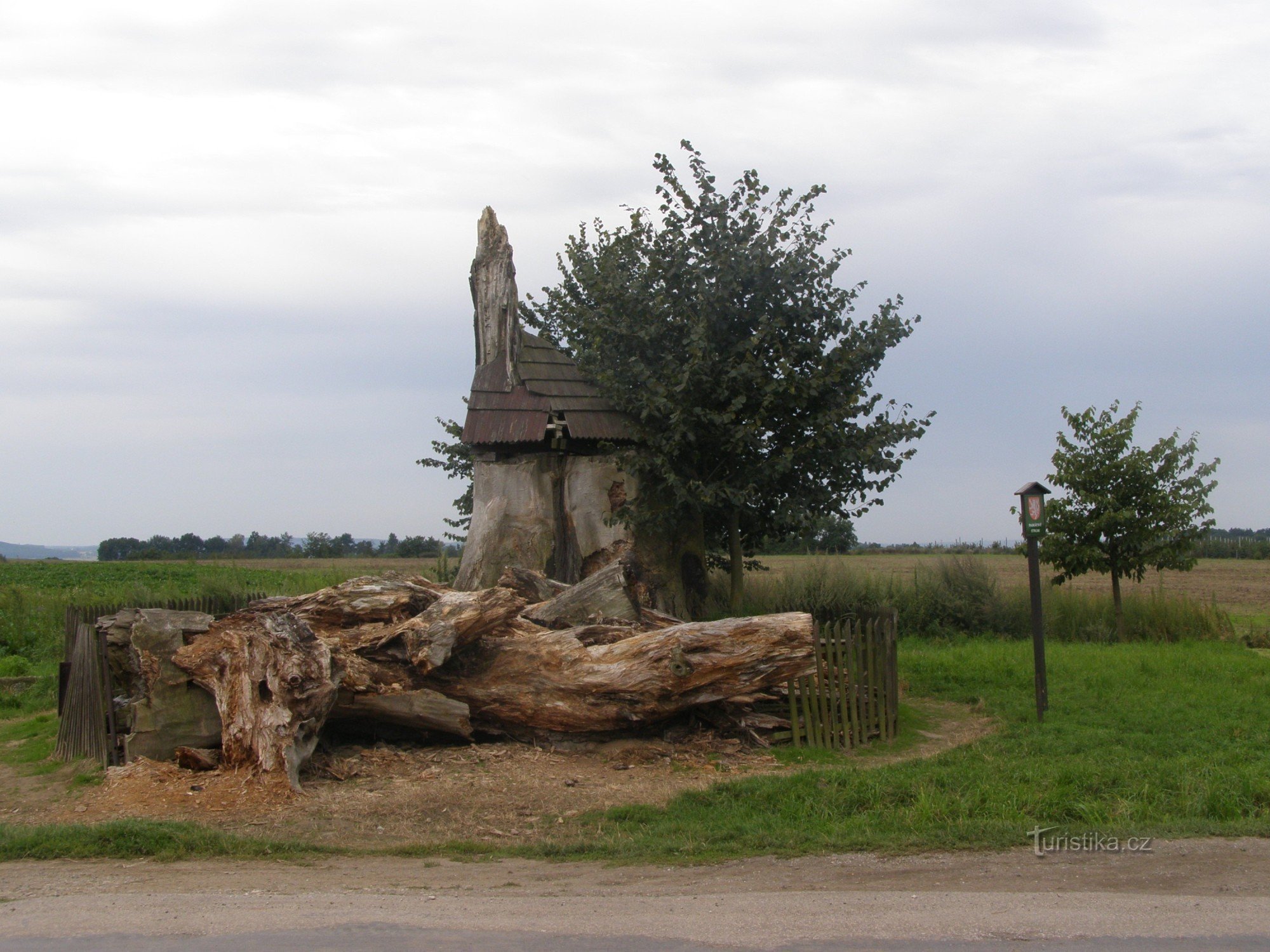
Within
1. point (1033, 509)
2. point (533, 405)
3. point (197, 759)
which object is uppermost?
point (533, 405)

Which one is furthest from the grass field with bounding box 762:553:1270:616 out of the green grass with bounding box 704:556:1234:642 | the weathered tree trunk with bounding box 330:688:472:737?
the weathered tree trunk with bounding box 330:688:472:737

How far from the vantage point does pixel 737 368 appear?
46.4ft

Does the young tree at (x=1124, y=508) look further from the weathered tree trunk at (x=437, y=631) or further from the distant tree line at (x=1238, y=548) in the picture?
the distant tree line at (x=1238, y=548)

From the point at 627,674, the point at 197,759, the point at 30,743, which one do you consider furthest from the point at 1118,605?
the point at 30,743

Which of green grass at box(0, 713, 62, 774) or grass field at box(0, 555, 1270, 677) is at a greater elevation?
grass field at box(0, 555, 1270, 677)

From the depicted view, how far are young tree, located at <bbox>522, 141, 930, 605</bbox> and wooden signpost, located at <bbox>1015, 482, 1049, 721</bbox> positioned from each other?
3.72 m

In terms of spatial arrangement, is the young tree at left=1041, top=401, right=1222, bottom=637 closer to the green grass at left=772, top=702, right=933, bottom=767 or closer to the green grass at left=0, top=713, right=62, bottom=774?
the green grass at left=772, top=702, right=933, bottom=767

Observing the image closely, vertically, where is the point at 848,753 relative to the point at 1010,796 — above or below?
below

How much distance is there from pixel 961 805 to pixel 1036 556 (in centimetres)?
427

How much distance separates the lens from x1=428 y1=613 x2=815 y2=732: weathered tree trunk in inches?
366

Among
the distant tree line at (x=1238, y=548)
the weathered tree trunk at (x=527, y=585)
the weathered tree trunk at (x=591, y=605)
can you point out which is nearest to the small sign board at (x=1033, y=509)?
the weathered tree trunk at (x=591, y=605)

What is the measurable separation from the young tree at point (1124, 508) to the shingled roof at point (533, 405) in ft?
27.5

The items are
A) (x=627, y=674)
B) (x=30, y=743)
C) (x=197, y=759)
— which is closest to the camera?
(x=197, y=759)

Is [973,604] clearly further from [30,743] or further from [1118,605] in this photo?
[30,743]
